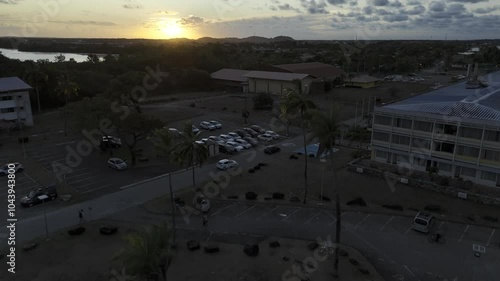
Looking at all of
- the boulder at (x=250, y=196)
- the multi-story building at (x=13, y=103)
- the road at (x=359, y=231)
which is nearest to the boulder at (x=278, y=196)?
the road at (x=359, y=231)

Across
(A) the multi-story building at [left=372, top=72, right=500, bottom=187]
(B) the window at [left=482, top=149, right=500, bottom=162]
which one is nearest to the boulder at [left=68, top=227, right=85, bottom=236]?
(A) the multi-story building at [left=372, top=72, right=500, bottom=187]

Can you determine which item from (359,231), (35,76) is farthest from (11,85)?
(359,231)

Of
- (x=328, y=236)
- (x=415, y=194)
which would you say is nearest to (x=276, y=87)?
(x=415, y=194)

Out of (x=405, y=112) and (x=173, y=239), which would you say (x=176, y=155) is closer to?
(x=173, y=239)

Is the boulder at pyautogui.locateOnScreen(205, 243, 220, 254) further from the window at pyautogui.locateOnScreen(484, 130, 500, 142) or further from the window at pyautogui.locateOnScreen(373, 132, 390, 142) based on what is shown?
the window at pyautogui.locateOnScreen(484, 130, 500, 142)

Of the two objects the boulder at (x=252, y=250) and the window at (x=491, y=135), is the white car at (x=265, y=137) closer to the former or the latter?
the window at (x=491, y=135)

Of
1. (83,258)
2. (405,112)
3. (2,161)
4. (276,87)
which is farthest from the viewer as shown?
(276,87)
